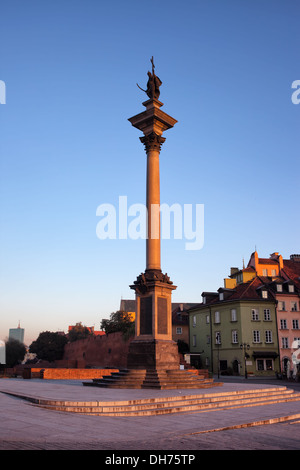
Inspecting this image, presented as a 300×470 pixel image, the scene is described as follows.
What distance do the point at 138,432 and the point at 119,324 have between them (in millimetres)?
60175

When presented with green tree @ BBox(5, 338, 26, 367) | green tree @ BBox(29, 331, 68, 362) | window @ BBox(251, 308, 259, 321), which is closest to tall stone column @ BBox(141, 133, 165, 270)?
window @ BBox(251, 308, 259, 321)

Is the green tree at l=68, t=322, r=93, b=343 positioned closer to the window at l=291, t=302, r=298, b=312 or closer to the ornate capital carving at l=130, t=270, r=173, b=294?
the window at l=291, t=302, r=298, b=312

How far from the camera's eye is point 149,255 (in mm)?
22469

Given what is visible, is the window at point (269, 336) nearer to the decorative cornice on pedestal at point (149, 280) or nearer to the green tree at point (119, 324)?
the green tree at point (119, 324)

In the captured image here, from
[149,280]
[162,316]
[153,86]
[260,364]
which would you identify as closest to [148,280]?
[149,280]

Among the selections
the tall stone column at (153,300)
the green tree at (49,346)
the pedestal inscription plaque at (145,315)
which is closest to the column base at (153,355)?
the tall stone column at (153,300)

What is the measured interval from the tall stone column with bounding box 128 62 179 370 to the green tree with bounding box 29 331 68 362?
78258mm

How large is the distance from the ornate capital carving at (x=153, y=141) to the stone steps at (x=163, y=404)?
13.7 metres

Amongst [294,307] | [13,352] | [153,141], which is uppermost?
[153,141]

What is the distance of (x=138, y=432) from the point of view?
8695mm

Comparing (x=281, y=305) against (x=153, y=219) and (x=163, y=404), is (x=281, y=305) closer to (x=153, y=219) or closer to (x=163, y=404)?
(x=153, y=219)

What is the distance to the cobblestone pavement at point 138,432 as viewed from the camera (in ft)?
24.2

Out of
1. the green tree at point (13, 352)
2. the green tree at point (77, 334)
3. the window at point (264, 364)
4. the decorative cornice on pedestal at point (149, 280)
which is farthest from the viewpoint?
the green tree at point (77, 334)

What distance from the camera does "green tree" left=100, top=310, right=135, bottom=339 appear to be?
58.9 meters
